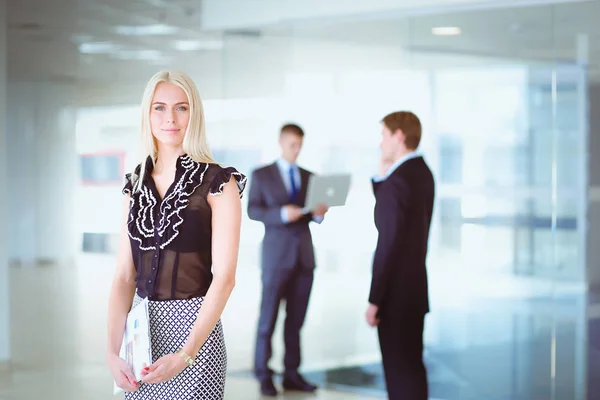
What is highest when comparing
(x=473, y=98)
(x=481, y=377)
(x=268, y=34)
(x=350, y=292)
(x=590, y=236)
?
(x=268, y=34)

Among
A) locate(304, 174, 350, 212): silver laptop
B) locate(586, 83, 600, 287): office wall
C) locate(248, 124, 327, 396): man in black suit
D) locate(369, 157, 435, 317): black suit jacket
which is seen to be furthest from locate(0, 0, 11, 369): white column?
locate(586, 83, 600, 287): office wall

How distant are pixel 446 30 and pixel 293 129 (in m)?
1.28

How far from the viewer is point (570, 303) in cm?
589

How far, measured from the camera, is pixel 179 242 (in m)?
2.73

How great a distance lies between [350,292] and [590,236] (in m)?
1.69

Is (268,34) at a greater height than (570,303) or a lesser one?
greater

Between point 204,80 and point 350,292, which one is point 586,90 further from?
point 204,80

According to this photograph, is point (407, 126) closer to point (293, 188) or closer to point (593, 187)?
point (593, 187)

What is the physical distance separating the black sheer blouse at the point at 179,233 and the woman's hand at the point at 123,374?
21cm

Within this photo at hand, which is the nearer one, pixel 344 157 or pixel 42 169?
pixel 344 157

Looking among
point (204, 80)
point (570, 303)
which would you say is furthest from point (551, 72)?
point (204, 80)

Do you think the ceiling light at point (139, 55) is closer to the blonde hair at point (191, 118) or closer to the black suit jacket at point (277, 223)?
the black suit jacket at point (277, 223)

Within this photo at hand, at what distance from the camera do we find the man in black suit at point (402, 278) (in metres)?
4.75

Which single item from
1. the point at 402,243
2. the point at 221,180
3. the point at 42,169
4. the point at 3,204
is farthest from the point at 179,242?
the point at 3,204
